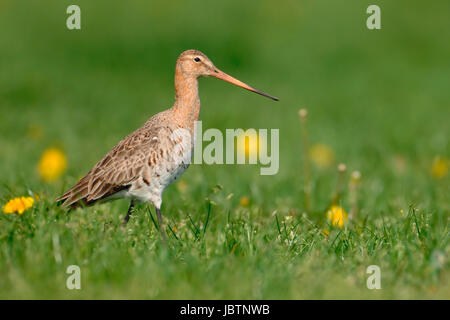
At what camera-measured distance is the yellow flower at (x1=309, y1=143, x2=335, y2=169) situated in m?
8.38

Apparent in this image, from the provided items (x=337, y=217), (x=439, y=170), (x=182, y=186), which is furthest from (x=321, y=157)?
(x=337, y=217)

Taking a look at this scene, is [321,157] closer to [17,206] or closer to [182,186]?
[182,186]

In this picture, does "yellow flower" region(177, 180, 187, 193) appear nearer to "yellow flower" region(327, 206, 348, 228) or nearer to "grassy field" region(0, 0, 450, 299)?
"grassy field" region(0, 0, 450, 299)

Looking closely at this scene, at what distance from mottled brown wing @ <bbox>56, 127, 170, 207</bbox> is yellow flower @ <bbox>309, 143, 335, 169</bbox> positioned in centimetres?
384

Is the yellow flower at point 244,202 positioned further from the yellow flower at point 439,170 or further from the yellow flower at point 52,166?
the yellow flower at point 439,170

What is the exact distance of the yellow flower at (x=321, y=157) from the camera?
838 cm

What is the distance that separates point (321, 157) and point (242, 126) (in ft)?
5.34

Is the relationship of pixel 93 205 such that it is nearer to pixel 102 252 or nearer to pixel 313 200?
pixel 102 252

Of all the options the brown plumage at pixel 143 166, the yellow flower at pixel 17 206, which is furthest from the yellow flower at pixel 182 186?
the yellow flower at pixel 17 206

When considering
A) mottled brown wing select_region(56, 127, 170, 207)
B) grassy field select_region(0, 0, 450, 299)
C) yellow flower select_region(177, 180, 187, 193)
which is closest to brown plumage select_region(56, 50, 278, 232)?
mottled brown wing select_region(56, 127, 170, 207)

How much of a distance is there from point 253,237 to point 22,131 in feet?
→ 17.7

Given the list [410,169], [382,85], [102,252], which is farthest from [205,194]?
[382,85]

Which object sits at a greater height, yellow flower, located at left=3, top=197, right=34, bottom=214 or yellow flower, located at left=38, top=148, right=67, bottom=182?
yellow flower, located at left=38, top=148, right=67, bottom=182

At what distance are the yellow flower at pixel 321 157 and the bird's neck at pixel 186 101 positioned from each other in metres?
3.56
